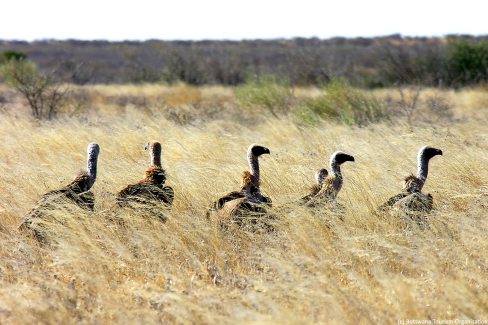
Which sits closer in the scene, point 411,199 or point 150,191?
point 411,199

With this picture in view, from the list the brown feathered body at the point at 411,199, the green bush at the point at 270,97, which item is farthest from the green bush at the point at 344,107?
the brown feathered body at the point at 411,199

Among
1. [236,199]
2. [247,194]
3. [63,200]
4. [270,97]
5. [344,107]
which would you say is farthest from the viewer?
[270,97]

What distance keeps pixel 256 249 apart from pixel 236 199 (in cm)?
87

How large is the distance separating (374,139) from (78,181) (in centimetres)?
527

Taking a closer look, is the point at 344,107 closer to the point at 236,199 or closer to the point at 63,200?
the point at 236,199

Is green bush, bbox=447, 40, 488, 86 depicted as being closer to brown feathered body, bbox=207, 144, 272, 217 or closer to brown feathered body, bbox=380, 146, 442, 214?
brown feathered body, bbox=380, 146, 442, 214

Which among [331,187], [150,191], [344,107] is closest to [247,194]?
[331,187]

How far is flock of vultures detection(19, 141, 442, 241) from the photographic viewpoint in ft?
22.2

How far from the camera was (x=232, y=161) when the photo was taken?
10234mm

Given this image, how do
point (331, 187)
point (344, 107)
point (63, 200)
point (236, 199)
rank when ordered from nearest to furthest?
point (63, 200) → point (236, 199) → point (331, 187) → point (344, 107)

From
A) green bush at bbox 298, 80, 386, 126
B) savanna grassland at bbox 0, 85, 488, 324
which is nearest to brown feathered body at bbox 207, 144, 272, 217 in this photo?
savanna grassland at bbox 0, 85, 488, 324

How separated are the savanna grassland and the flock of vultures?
132mm

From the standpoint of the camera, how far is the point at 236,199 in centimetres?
705

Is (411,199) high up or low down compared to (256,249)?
up
